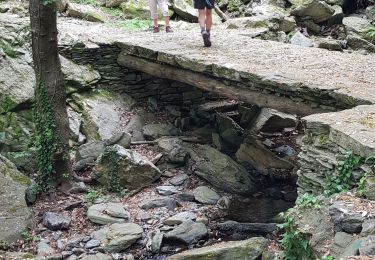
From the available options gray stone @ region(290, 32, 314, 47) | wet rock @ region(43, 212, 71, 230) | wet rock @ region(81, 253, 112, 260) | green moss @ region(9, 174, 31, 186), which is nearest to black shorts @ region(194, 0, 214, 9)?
gray stone @ region(290, 32, 314, 47)

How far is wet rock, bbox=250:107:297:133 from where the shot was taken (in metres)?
10.6

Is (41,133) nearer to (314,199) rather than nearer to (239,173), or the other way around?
(239,173)

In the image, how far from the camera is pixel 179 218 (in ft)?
24.1

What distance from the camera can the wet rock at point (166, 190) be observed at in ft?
27.1

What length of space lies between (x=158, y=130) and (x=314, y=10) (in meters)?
6.48

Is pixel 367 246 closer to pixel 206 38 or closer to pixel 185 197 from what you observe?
pixel 185 197

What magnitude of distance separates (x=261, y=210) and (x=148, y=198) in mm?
1899

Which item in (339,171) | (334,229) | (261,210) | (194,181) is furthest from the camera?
(194,181)

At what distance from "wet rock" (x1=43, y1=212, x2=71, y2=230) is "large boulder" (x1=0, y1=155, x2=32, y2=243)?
0.26 metres

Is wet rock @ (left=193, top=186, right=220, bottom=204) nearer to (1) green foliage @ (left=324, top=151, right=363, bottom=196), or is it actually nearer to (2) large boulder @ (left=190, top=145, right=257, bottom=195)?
(2) large boulder @ (left=190, top=145, right=257, bottom=195)

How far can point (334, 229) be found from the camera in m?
4.27

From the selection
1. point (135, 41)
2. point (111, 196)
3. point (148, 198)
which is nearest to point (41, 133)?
point (111, 196)

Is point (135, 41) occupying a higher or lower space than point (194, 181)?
higher

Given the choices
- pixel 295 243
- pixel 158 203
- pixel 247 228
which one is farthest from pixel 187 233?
pixel 295 243
